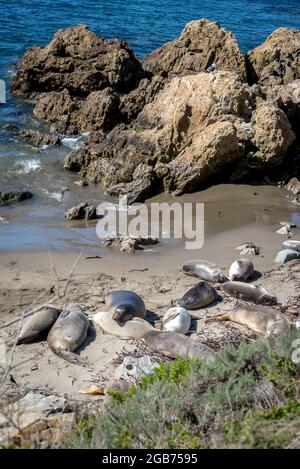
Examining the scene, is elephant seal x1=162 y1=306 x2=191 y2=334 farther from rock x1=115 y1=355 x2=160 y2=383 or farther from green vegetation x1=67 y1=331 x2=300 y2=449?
green vegetation x1=67 y1=331 x2=300 y2=449

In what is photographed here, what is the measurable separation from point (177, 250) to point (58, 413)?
4937 mm

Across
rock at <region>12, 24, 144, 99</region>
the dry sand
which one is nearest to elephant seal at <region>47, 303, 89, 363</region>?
the dry sand

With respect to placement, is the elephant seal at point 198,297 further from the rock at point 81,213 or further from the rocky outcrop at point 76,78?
the rocky outcrop at point 76,78

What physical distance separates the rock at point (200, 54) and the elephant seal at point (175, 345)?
1259 centimetres

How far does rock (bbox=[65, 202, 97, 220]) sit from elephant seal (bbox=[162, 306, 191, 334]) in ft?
13.9

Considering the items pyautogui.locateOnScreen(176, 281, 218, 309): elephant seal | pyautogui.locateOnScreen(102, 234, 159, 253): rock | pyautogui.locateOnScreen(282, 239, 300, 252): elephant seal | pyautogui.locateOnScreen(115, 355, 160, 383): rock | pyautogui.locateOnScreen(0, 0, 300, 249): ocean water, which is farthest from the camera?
pyautogui.locateOnScreen(0, 0, 300, 249): ocean water

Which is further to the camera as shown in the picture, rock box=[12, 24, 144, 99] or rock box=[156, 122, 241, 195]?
rock box=[12, 24, 144, 99]

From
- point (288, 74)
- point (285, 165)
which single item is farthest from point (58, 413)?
point (288, 74)

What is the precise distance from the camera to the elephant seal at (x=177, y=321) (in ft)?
23.2

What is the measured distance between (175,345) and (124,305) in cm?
102

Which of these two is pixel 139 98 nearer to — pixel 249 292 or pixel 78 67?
pixel 78 67

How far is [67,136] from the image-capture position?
15.4 metres

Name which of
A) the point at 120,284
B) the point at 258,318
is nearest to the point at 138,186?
the point at 120,284

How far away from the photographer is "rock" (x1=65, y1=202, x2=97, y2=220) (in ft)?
36.3
